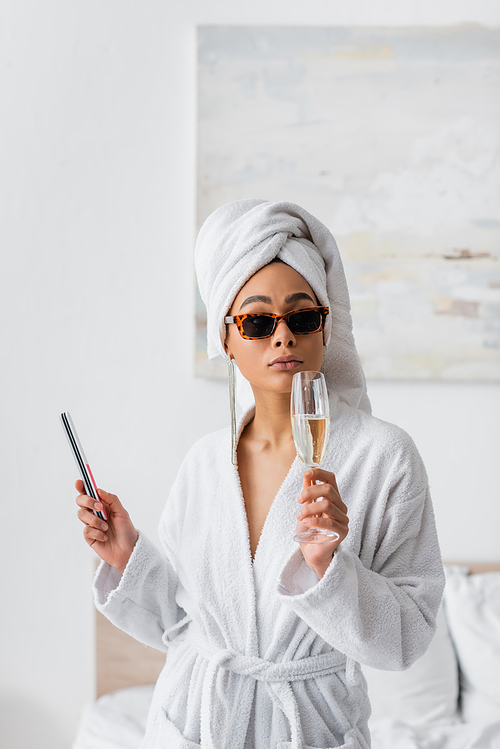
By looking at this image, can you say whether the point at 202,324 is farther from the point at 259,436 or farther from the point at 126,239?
the point at 259,436

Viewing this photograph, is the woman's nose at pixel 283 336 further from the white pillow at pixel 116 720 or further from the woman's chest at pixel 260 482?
the white pillow at pixel 116 720

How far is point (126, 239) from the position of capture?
7.93ft

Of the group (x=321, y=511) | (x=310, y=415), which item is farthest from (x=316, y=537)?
(x=310, y=415)

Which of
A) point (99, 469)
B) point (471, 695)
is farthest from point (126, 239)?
point (471, 695)

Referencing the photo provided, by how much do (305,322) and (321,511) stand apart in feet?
1.14

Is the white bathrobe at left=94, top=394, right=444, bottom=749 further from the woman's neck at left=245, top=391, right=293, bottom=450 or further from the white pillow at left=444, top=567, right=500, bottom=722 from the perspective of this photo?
the white pillow at left=444, top=567, right=500, bottom=722

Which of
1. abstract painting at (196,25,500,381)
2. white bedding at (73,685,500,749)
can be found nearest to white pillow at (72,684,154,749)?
white bedding at (73,685,500,749)

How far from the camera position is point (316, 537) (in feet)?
3.13

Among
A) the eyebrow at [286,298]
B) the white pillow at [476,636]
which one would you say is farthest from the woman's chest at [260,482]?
the white pillow at [476,636]

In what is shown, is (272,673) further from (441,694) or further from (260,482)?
(441,694)

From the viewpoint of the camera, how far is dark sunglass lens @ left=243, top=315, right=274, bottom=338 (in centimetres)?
113

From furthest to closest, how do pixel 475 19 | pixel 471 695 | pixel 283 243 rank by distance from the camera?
pixel 475 19
pixel 471 695
pixel 283 243

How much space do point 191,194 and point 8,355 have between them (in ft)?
2.87

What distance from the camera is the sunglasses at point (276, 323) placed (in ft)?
3.70
